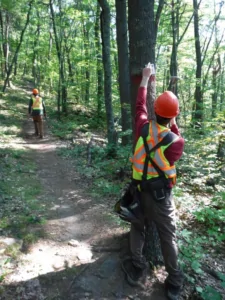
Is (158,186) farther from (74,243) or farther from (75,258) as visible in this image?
(74,243)

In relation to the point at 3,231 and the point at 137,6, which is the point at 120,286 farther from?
the point at 137,6

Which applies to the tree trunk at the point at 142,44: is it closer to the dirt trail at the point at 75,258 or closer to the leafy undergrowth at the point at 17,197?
the dirt trail at the point at 75,258

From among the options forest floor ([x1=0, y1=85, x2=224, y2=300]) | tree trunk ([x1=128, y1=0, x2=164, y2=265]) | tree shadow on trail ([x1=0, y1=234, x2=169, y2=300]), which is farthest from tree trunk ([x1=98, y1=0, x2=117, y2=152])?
tree shadow on trail ([x1=0, y1=234, x2=169, y2=300])

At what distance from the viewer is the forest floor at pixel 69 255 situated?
11.8 ft

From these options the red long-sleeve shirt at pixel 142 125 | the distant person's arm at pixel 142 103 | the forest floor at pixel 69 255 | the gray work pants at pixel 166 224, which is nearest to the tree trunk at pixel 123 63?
the forest floor at pixel 69 255

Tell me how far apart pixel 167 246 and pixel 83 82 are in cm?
1925

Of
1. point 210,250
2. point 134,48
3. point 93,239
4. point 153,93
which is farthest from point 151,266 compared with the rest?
point 134,48

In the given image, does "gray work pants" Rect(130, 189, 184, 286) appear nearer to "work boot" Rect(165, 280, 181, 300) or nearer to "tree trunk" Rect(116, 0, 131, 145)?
"work boot" Rect(165, 280, 181, 300)

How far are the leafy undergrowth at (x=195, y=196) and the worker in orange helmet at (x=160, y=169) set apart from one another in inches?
25.2

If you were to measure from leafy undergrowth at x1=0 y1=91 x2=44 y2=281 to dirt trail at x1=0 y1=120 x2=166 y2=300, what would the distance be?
0.20 meters

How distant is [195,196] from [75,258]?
4152 millimetres

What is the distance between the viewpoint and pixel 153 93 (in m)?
3.88

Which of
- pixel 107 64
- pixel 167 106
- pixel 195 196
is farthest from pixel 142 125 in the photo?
pixel 107 64

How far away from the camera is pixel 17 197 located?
20.6 feet
